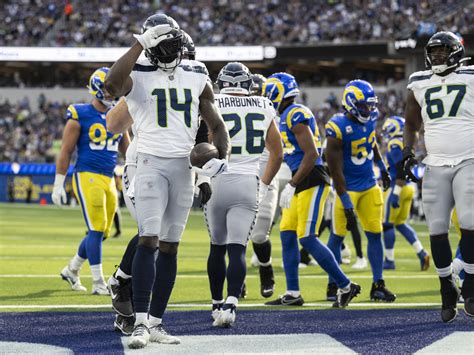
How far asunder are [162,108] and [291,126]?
7.54 feet

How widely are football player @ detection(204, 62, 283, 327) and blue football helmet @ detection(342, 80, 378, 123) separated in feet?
4.57

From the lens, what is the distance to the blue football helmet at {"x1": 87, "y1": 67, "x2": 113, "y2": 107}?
27.1 ft

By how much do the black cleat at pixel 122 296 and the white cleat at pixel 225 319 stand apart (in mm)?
639

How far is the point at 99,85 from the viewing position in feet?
27.3

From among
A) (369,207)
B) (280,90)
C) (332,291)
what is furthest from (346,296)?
(280,90)

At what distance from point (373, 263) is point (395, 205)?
332 centimetres

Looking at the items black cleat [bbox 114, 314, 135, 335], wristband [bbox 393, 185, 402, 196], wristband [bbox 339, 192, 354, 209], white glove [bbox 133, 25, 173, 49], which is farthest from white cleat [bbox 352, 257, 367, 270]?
white glove [bbox 133, 25, 173, 49]

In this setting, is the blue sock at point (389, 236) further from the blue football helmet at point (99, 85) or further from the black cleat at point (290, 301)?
the blue football helmet at point (99, 85)

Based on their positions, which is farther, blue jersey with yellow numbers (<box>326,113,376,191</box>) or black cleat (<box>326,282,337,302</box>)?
blue jersey with yellow numbers (<box>326,113,376,191</box>)

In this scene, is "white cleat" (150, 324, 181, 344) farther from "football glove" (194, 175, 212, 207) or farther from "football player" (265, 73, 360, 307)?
"football player" (265, 73, 360, 307)

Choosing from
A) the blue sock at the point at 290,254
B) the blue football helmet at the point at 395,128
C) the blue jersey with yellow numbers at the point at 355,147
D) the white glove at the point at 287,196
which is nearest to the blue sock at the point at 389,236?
the blue football helmet at the point at 395,128

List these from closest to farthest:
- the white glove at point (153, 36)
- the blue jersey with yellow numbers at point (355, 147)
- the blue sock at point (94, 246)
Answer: the white glove at point (153, 36) < the blue jersey with yellow numbers at point (355, 147) < the blue sock at point (94, 246)

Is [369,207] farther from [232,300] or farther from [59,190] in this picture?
[59,190]

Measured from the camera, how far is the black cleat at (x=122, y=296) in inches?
233
